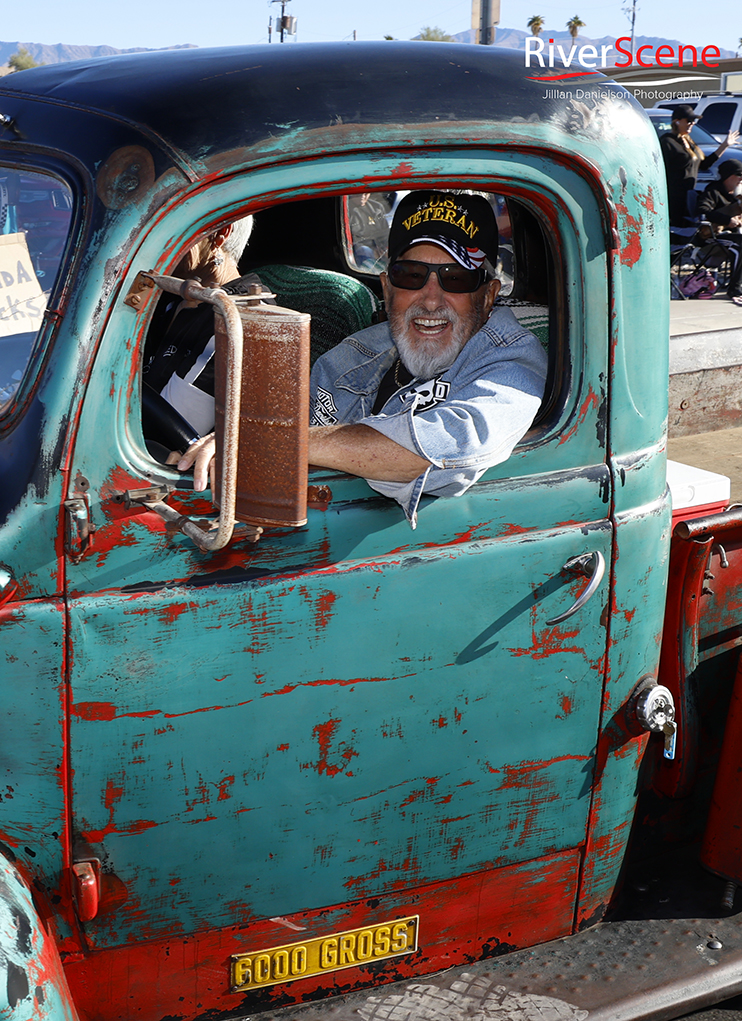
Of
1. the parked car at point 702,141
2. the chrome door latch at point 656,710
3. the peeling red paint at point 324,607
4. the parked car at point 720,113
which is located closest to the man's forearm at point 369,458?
the peeling red paint at point 324,607

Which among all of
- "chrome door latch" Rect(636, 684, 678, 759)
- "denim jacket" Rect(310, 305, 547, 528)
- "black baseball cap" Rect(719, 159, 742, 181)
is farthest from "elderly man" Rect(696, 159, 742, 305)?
"chrome door latch" Rect(636, 684, 678, 759)

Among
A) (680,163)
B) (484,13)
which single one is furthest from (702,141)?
(484,13)

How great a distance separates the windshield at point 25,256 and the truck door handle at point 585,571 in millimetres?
1016

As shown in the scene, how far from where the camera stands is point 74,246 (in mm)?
1459

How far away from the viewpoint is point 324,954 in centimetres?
183

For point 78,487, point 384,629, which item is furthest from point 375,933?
point 78,487

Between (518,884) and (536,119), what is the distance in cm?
146

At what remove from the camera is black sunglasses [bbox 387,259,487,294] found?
1940 millimetres

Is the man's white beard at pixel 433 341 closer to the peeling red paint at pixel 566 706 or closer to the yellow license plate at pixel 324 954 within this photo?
the peeling red paint at pixel 566 706

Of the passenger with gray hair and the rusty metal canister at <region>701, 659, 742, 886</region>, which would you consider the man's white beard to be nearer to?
the passenger with gray hair

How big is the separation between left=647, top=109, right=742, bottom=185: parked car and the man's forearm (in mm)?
12329

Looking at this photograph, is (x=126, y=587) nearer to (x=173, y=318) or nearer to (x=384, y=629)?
(x=384, y=629)

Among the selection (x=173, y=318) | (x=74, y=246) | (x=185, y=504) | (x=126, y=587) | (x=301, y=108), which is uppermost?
(x=301, y=108)

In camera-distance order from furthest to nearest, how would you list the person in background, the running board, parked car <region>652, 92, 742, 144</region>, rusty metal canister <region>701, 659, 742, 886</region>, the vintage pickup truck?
1. parked car <region>652, 92, 742, 144</region>
2. the person in background
3. rusty metal canister <region>701, 659, 742, 886</region>
4. the running board
5. the vintage pickup truck
